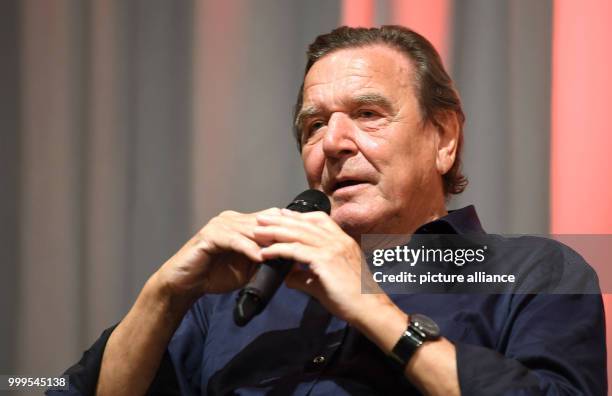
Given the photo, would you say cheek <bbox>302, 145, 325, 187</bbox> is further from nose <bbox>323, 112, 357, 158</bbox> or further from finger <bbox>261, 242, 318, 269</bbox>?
finger <bbox>261, 242, 318, 269</bbox>

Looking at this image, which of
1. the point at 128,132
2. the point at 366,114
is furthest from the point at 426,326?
the point at 128,132

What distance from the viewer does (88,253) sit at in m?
2.30

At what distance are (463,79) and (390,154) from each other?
1.88ft

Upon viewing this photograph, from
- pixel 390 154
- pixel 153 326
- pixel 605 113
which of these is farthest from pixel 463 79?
pixel 153 326

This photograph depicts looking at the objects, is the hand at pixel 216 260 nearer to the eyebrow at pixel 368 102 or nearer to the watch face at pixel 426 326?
the watch face at pixel 426 326

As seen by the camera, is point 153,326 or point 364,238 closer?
point 153,326

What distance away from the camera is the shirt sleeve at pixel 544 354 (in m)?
1.28

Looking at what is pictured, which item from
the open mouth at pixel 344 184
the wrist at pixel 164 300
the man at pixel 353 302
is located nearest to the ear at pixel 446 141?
the man at pixel 353 302

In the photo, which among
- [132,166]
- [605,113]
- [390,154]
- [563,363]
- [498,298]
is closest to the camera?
[563,363]

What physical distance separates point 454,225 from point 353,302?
424mm

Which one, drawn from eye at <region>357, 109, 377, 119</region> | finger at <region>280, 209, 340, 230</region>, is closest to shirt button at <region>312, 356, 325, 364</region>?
finger at <region>280, 209, 340, 230</region>

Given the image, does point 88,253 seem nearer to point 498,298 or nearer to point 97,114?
point 97,114

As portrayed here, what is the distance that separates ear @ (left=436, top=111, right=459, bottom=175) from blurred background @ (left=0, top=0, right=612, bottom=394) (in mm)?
326

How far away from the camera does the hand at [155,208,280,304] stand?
4.58 ft
